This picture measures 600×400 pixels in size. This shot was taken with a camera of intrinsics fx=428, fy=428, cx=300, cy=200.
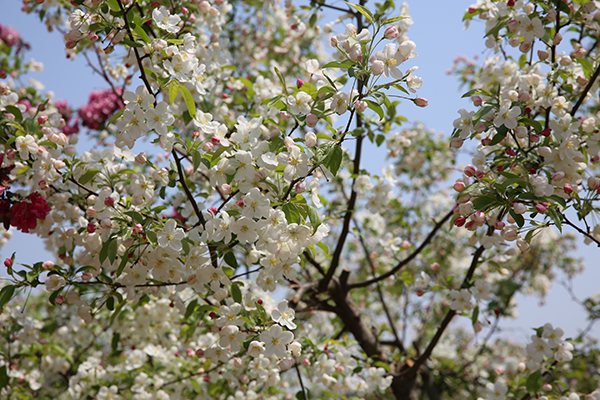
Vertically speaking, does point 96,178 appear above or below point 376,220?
below

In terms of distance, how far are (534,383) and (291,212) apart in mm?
1656

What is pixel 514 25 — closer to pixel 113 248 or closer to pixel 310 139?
pixel 310 139

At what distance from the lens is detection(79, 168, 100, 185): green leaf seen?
5.95 feet

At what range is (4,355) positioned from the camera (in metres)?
2.88

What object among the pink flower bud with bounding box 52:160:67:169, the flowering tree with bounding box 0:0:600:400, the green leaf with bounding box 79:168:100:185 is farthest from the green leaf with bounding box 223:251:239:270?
the pink flower bud with bounding box 52:160:67:169

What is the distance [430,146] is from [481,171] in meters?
3.25

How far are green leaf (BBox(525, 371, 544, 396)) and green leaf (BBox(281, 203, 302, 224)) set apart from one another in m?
1.61

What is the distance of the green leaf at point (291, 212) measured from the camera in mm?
1486

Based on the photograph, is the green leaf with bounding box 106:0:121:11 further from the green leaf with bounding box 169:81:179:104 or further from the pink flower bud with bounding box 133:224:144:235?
the pink flower bud with bounding box 133:224:144:235

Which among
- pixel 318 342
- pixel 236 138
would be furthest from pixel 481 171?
pixel 318 342

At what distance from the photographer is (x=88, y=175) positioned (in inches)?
71.4

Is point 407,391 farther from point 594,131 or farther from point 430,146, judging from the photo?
point 430,146

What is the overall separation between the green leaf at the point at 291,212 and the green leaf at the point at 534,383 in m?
1.61

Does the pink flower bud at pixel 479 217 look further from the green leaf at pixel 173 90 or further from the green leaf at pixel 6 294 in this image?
the green leaf at pixel 6 294
